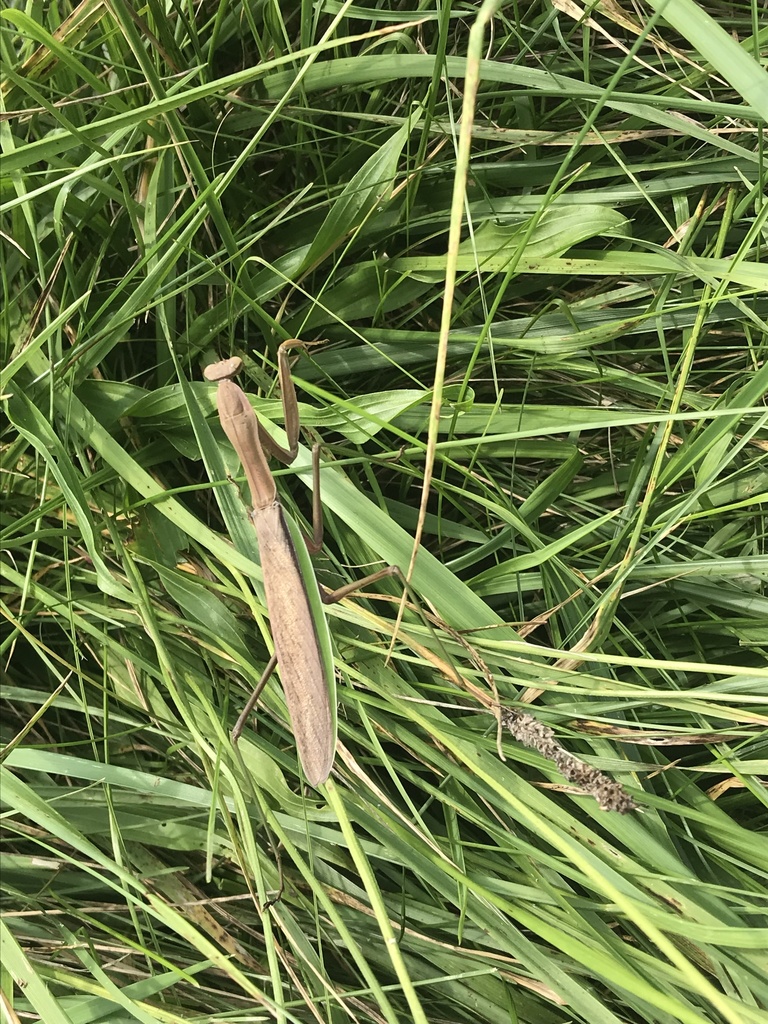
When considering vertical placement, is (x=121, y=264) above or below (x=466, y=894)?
above

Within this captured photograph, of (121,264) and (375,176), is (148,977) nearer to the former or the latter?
(121,264)

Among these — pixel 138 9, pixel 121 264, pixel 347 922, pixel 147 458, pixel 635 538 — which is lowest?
pixel 347 922

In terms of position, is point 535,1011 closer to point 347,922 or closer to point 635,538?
point 347,922

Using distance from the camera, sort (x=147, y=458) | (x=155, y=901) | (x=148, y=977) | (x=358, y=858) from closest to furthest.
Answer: (x=358, y=858)
(x=155, y=901)
(x=148, y=977)
(x=147, y=458)

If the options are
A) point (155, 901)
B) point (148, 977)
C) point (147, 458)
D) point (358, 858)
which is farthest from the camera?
point (147, 458)

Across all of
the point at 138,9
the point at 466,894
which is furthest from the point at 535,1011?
the point at 138,9

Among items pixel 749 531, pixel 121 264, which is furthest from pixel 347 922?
pixel 121 264

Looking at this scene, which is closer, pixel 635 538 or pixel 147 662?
pixel 635 538
